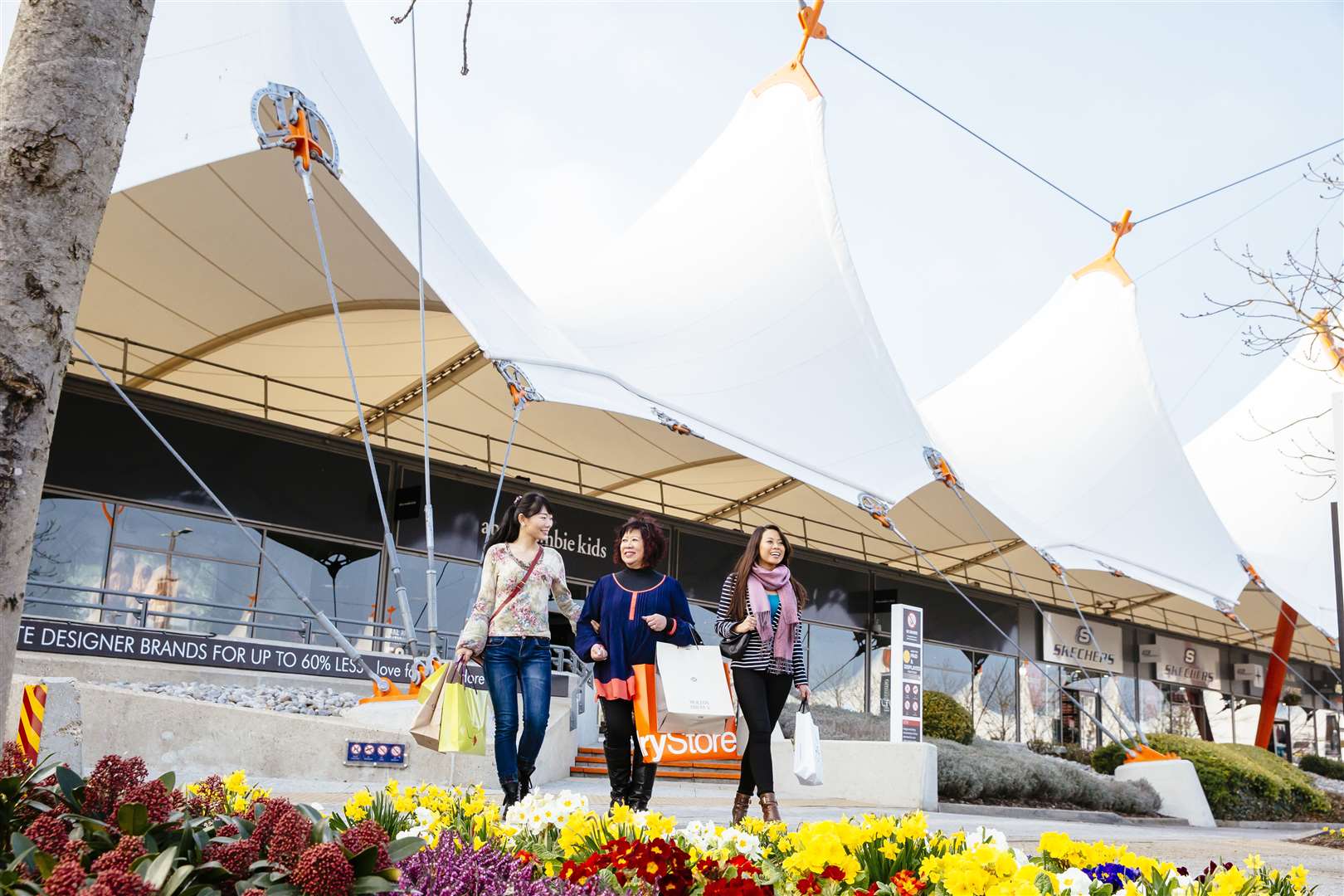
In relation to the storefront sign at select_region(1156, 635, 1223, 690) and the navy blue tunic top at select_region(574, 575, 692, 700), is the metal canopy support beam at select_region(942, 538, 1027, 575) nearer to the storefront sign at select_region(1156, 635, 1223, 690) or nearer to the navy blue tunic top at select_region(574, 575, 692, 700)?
the storefront sign at select_region(1156, 635, 1223, 690)

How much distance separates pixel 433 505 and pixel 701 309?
5397mm

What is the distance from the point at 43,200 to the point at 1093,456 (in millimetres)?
18439

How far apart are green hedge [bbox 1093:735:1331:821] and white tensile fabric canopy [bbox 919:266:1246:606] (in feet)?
9.33

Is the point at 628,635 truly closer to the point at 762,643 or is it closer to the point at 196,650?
the point at 762,643

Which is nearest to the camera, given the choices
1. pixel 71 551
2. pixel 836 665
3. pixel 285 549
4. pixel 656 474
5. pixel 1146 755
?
pixel 71 551

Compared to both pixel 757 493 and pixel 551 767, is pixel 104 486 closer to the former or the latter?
pixel 551 767

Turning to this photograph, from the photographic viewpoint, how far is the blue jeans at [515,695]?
5559mm

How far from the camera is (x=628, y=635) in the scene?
18.9 feet

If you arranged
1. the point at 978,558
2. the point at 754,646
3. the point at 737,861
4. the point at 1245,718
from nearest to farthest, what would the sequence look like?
1. the point at 737,861
2. the point at 754,646
3. the point at 978,558
4. the point at 1245,718

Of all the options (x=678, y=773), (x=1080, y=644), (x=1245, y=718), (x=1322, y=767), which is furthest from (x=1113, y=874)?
(x=1245, y=718)

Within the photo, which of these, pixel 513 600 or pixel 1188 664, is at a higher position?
pixel 1188 664

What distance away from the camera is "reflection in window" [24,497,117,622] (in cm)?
1448

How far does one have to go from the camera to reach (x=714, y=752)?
571 centimetres

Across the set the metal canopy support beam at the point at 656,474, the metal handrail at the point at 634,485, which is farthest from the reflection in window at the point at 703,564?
the metal canopy support beam at the point at 656,474
